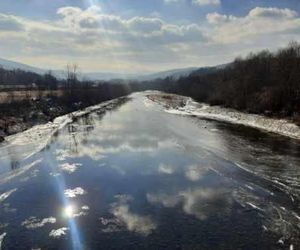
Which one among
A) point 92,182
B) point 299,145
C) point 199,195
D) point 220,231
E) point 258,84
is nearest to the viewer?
point 220,231

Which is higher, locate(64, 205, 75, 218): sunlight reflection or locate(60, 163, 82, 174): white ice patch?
locate(64, 205, 75, 218): sunlight reflection

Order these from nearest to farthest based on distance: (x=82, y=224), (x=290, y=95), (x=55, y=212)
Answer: (x=82, y=224), (x=55, y=212), (x=290, y=95)

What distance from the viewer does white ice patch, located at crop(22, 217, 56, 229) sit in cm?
1812

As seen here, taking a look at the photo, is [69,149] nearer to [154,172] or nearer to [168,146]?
[168,146]

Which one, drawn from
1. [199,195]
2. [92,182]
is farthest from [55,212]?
[199,195]

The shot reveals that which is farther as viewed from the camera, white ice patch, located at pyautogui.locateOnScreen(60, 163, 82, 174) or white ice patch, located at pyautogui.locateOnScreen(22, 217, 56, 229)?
white ice patch, located at pyautogui.locateOnScreen(60, 163, 82, 174)

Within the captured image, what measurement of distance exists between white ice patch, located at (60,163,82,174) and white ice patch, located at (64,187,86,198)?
474 centimetres

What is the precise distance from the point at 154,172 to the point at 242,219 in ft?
33.6

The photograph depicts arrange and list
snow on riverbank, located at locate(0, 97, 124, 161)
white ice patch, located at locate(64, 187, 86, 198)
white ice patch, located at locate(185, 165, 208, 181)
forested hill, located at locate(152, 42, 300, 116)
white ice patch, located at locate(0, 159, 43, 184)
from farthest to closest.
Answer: forested hill, located at locate(152, 42, 300, 116) < snow on riverbank, located at locate(0, 97, 124, 161) < white ice patch, located at locate(0, 159, 43, 184) < white ice patch, located at locate(185, 165, 208, 181) < white ice patch, located at locate(64, 187, 86, 198)

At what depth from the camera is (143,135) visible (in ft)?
153

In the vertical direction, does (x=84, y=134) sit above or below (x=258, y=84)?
below

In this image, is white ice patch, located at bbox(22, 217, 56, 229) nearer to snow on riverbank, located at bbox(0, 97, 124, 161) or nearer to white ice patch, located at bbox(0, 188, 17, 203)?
white ice patch, located at bbox(0, 188, 17, 203)

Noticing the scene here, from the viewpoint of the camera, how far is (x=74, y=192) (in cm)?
2356

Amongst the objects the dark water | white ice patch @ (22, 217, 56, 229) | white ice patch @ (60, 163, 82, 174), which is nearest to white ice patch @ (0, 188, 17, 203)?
the dark water
